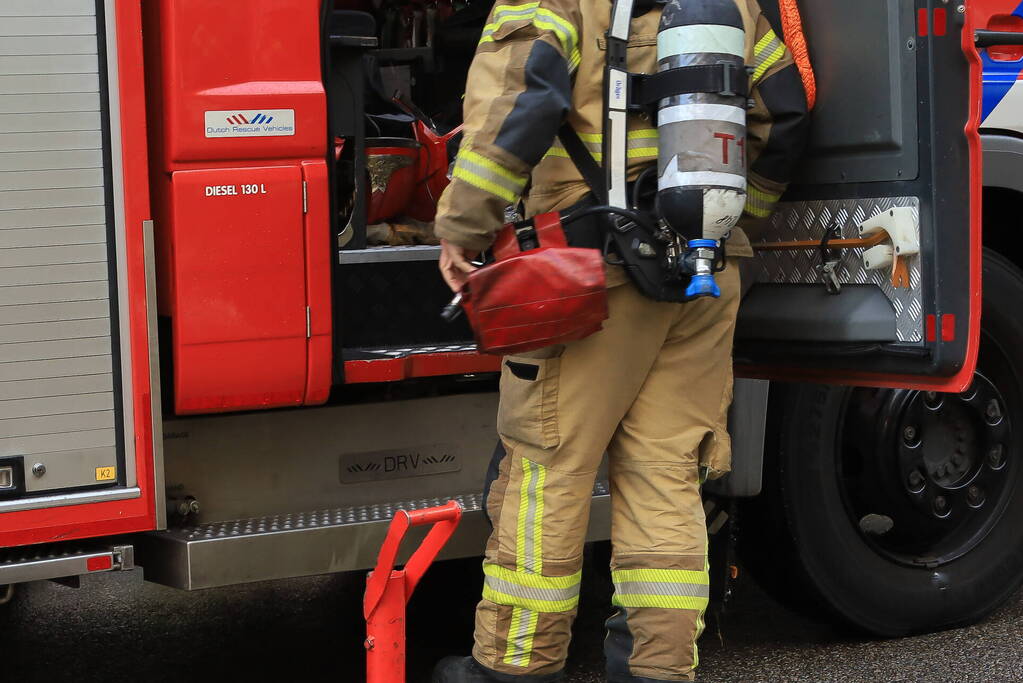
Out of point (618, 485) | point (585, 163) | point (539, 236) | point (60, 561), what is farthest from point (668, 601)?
point (60, 561)

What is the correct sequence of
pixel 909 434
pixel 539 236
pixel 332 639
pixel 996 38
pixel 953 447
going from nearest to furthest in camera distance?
pixel 539 236, pixel 996 38, pixel 909 434, pixel 953 447, pixel 332 639

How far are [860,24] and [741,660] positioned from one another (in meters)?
1.78

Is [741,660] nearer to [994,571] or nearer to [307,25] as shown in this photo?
[994,571]

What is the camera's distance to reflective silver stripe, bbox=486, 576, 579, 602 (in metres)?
2.90

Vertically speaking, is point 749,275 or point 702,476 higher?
point 749,275

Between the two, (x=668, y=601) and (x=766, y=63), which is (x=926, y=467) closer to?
(x=668, y=601)

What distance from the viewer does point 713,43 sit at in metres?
2.72

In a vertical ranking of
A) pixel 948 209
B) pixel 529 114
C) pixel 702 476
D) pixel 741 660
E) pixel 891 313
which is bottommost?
pixel 741 660

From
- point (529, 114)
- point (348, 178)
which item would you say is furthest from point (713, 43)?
point (348, 178)

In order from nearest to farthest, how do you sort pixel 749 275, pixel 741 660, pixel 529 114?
pixel 529 114
pixel 749 275
pixel 741 660

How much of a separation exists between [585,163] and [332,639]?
1.94 metres

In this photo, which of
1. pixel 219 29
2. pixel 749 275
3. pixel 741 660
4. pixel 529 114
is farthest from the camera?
pixel 741 660

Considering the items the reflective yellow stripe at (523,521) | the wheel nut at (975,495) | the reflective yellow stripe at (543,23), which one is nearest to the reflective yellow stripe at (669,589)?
the reflective yellow stripe at (523,521)

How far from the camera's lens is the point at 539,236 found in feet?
9.29
